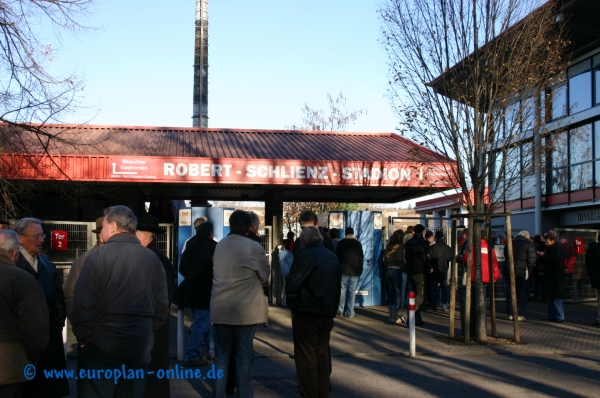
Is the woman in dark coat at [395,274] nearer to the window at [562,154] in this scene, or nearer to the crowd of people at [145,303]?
the crowd of people at [145,303]

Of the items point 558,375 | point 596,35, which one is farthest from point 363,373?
point 596,35

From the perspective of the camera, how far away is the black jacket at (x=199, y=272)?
8.74 meters

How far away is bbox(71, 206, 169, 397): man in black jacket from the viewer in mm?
4594

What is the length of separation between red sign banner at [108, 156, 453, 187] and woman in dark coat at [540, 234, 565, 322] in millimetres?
2680

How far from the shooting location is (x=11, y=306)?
460 centimetres

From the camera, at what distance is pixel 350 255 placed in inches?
560

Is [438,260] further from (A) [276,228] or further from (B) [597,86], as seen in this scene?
(B) [597,86]

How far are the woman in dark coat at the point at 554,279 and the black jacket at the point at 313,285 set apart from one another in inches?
345

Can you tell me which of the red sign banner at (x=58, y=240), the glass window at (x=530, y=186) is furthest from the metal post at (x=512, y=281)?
the glass window at (x=530, y=186)

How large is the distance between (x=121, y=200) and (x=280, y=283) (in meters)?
5.18

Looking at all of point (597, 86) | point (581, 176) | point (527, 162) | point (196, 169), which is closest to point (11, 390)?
point (527, 162)

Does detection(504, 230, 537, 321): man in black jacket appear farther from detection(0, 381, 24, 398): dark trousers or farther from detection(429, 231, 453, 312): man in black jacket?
detection(0, 381, 24, 398): dark trousers

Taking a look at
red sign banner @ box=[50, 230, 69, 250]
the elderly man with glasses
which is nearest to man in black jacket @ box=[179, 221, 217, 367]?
the elderly man with glasses

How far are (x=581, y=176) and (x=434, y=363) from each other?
18063 mm
